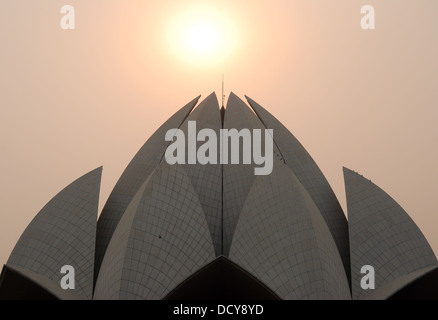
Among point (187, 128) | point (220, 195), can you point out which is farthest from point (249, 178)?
point (187, 128)

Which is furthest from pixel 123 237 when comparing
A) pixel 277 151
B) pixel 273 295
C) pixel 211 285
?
pixel 277 151

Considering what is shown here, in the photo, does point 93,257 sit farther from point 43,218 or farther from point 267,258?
point 267,258

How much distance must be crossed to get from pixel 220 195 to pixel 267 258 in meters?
4.79

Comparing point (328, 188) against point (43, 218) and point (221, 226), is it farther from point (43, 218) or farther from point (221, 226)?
point (43, 218)

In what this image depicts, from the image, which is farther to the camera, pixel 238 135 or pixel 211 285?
pixel 238 135

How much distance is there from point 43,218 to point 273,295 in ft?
35.8

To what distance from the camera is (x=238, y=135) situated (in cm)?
3297

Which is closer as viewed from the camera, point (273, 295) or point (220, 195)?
point (273, 295)

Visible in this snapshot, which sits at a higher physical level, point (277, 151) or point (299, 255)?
point (277, 151)

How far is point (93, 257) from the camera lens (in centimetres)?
3033
